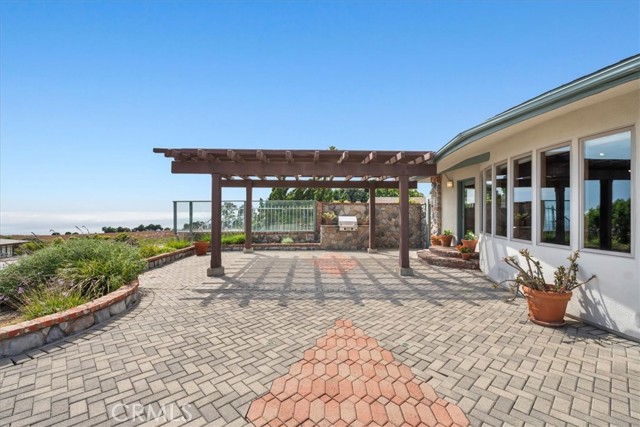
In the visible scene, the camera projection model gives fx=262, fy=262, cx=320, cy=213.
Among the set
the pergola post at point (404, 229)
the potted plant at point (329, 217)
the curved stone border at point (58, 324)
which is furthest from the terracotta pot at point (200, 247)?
the pergola post at point (404, 229)

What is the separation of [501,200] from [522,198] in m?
0.76

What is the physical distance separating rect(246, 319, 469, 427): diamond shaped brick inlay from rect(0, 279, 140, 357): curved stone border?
3.02 meters

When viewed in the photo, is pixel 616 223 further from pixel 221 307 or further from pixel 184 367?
pixel 221 307

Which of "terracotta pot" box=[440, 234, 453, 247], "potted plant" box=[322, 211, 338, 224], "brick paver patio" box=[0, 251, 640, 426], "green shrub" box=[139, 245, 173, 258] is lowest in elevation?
"brick paver patio" box=[0, 251, 640, 426]

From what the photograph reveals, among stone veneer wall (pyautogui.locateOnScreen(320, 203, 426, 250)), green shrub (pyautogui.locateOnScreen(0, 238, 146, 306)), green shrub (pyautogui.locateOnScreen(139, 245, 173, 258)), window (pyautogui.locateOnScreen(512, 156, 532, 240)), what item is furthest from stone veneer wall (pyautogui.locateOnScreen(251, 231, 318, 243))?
window (pyautogui.locateOnScreen(512, 156, 532, 240))

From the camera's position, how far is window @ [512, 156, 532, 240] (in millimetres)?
5172

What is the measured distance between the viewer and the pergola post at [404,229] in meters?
6.84

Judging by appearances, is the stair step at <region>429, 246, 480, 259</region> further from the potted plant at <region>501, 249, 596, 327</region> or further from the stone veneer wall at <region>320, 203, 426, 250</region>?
the stone veneer wall at <region>320, 203, 426, 250</region>

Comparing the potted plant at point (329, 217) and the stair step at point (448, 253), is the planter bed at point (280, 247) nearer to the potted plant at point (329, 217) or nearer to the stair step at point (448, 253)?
the potted plant at point (329, 217)

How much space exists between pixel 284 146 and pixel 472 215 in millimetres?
6050

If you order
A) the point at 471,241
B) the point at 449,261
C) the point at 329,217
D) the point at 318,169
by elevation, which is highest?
the point at 318,169

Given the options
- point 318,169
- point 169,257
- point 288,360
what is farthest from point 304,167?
point 169,257

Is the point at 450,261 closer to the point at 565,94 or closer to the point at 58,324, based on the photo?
the point at 565,94

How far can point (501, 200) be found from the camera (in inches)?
241
